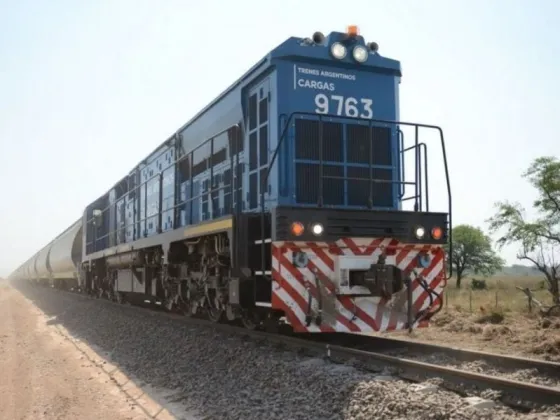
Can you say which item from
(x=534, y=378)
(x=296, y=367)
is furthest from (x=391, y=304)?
(x=534, y=378)

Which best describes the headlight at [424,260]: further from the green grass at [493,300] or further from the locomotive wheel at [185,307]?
the green grass at [493,300]

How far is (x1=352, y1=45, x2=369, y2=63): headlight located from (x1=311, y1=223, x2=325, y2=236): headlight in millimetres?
2692

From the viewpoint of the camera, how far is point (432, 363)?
625 cm

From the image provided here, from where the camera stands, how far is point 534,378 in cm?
518

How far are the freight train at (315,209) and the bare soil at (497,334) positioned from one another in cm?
153

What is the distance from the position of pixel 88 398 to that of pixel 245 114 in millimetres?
4539

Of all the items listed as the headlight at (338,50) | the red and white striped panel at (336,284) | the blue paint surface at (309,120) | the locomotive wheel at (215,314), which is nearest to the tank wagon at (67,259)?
the locomotive wheel at (215,314)

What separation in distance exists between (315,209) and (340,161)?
1346 millimetres

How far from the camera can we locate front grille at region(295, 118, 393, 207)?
7809mm

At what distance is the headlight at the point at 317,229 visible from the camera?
22.3ft

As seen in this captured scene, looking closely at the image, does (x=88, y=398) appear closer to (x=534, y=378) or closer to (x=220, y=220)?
(x=220, y=220)

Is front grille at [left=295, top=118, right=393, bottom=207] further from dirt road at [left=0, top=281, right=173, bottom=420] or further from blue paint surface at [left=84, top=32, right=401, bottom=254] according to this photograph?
dirt road at [left=0, top=281, right=173, bottom=420]

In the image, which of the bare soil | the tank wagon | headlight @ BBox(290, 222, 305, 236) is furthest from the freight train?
the tank wagon

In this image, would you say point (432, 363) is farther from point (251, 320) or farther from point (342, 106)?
point (342, 106)
